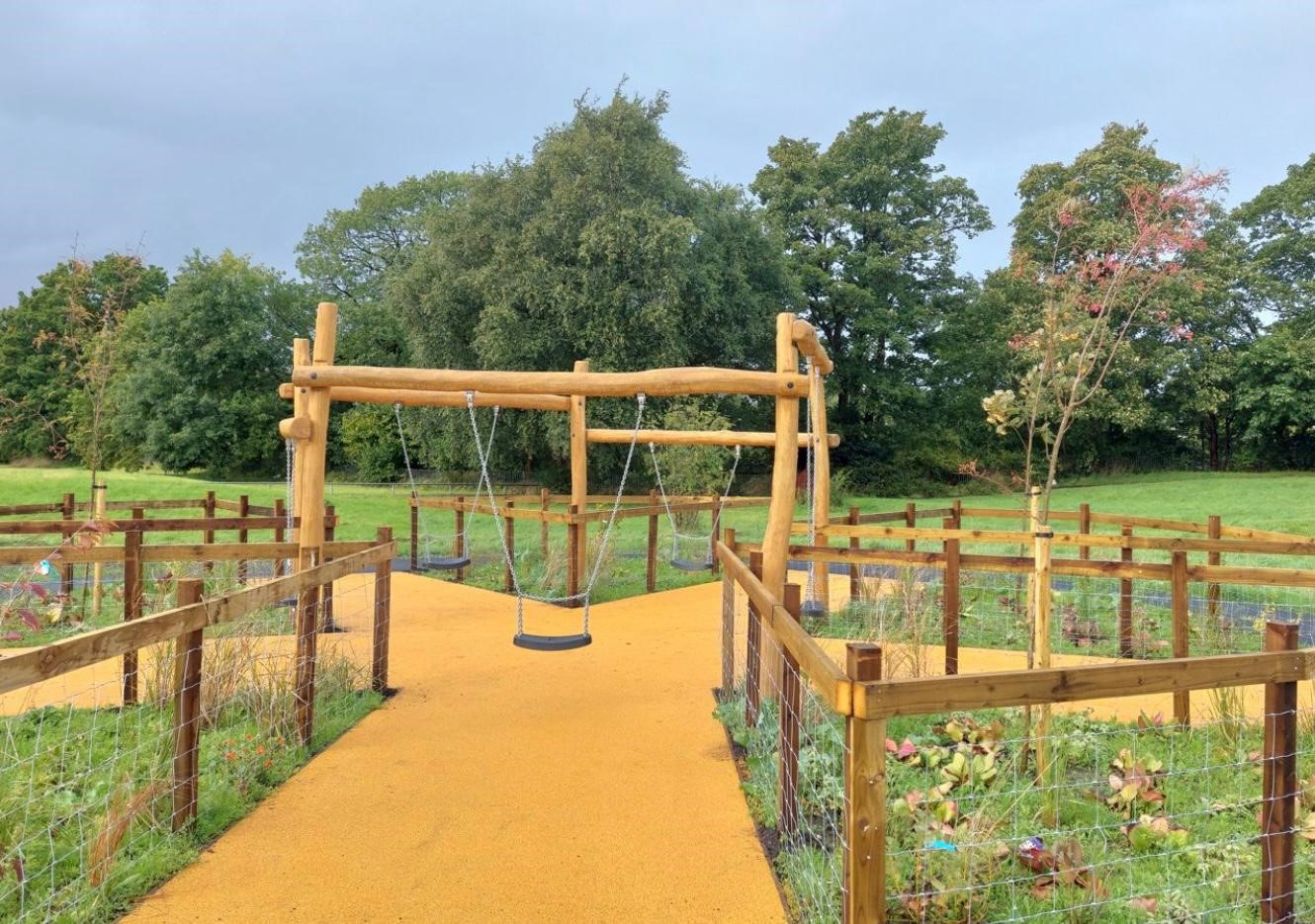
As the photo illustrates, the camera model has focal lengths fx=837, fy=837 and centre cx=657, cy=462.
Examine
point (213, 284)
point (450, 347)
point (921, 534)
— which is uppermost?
point (213, 284)

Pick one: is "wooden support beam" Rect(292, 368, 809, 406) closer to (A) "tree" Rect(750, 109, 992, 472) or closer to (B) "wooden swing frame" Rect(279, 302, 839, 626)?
(B) "wooden swing frame" Rect(279, 302, 839, 626)

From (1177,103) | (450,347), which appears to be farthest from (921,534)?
(1177,103)

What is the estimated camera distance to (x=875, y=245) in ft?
104

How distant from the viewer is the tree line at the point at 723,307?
2273 cm

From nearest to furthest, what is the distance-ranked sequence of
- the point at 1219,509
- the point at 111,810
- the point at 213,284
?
the point at 111,810 → the point at 1219,509 → the point at 213,284

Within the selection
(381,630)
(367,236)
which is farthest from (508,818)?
(367,236)

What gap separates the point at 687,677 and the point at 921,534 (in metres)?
2.41

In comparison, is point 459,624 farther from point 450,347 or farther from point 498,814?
point 450,347

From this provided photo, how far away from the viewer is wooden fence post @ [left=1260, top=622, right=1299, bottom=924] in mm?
2662

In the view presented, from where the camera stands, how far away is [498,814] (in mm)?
3746

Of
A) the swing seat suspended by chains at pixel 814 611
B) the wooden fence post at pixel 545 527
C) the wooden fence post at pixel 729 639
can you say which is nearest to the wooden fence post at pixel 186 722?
the wooden fence post at pixel 729 639

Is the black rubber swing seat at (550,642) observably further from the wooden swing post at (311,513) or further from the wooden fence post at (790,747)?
the wooden fence post at (790,747)

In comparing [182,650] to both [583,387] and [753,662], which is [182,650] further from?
[583,387]

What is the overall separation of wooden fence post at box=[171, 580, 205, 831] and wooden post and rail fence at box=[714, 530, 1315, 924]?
248 cm
